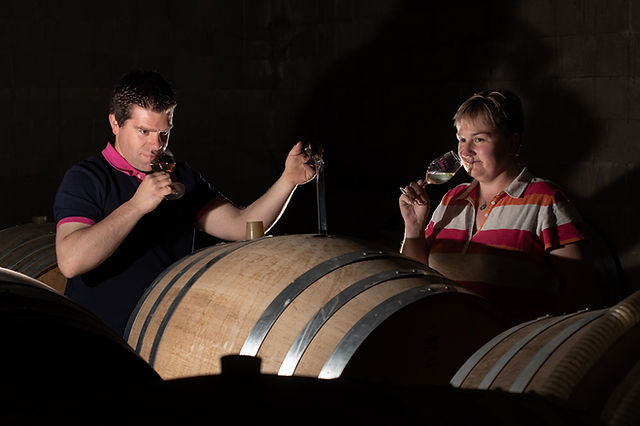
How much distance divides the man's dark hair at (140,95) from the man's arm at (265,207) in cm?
45

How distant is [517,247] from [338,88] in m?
2.99

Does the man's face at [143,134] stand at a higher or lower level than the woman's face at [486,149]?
higher

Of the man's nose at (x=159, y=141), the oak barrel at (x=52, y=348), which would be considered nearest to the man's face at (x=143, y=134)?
the man's nose at (x=159, y=141)

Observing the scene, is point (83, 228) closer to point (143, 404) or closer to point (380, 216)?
point (143, 404)

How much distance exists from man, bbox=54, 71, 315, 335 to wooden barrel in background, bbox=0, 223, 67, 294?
2.66 feet

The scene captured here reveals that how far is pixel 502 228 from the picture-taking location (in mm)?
2629

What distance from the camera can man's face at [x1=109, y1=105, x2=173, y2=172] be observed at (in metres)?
2.58

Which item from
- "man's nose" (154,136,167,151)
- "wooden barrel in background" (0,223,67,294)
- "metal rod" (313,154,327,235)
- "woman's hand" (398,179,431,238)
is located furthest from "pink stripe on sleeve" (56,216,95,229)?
"woman's hand" (398,179,431,238)

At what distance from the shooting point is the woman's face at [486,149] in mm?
2734

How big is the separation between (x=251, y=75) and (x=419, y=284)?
4092 millimetres

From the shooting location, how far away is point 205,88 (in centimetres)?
570

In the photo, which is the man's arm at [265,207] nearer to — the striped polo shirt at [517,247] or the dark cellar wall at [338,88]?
the striped polo shirt at [517,247]

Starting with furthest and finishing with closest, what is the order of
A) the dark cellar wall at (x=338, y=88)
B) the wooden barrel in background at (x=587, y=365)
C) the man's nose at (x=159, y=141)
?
the dark cellar wall at (x=338, y=88) < the man's nose at (x=159, y=141) < the wooden barrel in background at (x=587, y=365)

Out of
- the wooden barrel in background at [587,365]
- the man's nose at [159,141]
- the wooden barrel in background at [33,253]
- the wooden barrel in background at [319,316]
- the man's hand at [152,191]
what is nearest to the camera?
the wooden barrel in background at [587,365]
